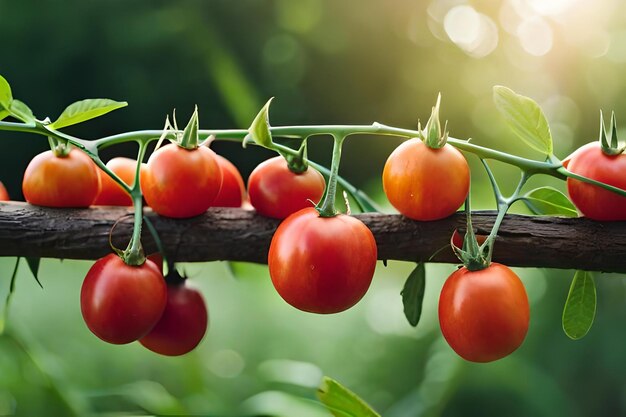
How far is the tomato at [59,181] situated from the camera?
13.6 inches

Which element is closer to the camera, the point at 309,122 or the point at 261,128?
the point at 261,128

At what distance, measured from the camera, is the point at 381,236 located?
Result: 32cm

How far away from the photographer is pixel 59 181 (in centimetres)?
34

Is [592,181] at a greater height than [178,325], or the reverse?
[592,181]

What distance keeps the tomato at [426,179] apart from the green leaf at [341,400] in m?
0.09

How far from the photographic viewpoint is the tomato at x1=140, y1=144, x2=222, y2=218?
32 cm

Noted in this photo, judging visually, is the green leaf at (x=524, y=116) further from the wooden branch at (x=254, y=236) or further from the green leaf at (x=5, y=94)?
the green leaf at (x=5, y=94)

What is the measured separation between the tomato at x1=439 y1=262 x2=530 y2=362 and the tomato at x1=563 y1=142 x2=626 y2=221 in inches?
2.6

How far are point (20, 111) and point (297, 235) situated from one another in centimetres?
16

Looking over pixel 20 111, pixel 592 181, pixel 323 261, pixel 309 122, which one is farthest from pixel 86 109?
pixel 309 122

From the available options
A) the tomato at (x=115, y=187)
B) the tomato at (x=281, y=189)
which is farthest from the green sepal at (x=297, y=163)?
the tomato at (x=115, y=187)

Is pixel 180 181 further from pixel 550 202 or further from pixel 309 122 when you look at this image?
pixel 309 122

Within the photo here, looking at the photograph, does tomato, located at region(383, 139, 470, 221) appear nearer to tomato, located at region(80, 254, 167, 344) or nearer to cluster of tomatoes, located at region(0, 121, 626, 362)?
cluster of tomatoes, located at region(0, 121, 626, 362)

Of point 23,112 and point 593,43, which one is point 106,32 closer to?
point 593,43
